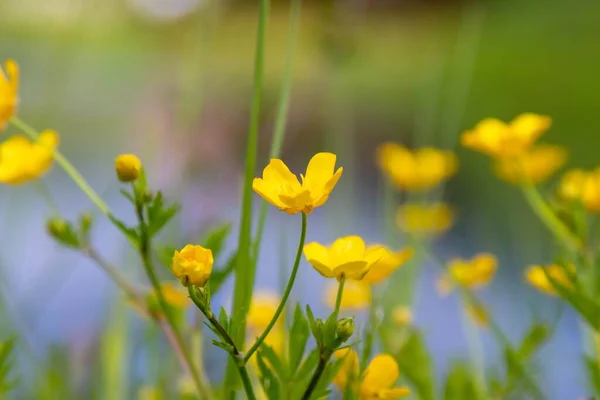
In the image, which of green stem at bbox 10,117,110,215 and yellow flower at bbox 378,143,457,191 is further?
yellow flower at bbox 378,143,457,191

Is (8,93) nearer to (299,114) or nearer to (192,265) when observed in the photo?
(192,265)

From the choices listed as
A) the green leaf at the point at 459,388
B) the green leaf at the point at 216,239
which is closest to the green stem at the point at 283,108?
the green leaf at the point at 216,239

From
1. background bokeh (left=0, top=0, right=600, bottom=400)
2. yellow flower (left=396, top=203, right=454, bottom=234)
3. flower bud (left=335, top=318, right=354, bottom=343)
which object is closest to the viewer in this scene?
flower bud (left=335, top=318, right=354, bottom=343)

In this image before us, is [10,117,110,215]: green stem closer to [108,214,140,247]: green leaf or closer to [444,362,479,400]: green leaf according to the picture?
[108,214,140,247]: green leaf

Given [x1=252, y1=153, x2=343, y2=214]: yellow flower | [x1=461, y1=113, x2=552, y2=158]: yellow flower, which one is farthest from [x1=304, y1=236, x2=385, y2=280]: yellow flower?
[x1=461, y1=113, x2=552, y2=158]: yellow flower

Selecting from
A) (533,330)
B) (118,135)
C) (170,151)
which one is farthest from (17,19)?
(533,330)

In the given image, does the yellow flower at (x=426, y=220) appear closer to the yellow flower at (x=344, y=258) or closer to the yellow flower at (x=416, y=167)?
the yellow flower at (x=416, y=167)

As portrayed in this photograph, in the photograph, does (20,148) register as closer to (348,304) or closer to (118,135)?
(348,304)

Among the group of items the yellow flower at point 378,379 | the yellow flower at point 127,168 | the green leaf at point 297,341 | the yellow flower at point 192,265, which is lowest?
the yellow flower at point 378,379
